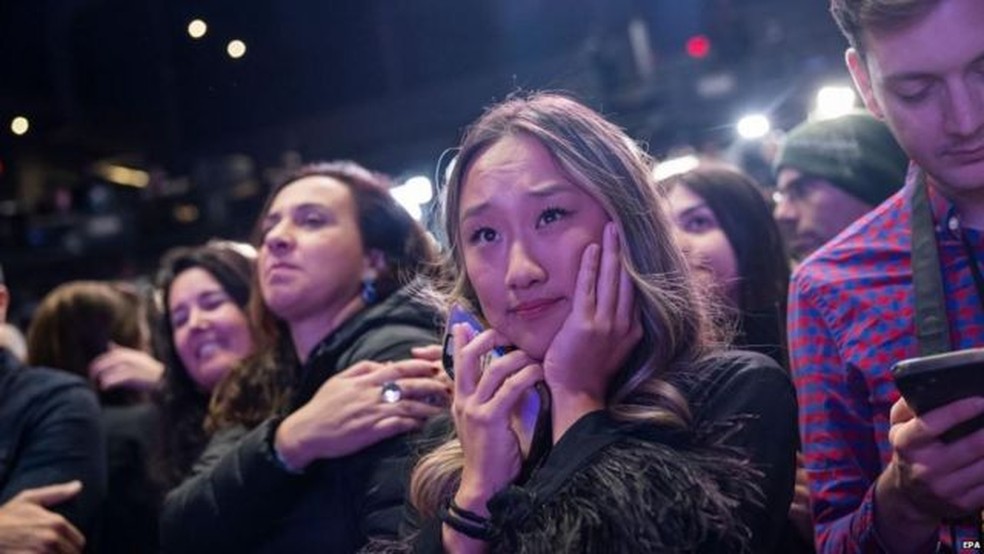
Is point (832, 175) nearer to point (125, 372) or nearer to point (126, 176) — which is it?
point (125, 372)

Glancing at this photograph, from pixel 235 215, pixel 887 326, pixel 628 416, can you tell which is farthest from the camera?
pixel 235 215

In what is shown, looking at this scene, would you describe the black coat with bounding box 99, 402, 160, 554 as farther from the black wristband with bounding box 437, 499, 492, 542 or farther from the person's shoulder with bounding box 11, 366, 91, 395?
the black wristband with bounding box 437, 499, 492, 542

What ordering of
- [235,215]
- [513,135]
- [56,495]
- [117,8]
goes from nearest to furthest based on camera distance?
1. [513,135]
2. [56,495]
3. [117,8]
4. [235,215]

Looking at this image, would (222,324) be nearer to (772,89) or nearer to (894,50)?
(894,50)

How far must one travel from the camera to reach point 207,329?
287 cm

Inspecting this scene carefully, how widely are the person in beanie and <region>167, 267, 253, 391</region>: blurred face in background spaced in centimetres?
161

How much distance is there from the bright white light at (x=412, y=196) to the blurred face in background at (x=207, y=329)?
24.2 inches

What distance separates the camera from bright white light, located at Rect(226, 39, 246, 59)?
9.77 feet

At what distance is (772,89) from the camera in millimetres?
7660

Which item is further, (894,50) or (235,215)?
(235,215)

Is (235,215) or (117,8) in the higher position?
(117,8)

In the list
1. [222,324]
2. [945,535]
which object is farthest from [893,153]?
[222,324]

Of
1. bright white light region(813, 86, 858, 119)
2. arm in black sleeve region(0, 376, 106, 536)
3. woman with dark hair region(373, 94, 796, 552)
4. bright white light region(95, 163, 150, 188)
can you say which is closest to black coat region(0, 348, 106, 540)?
arm in black sleeve region(0, 376, 106, 536)

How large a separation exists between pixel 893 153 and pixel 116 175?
11.0m
